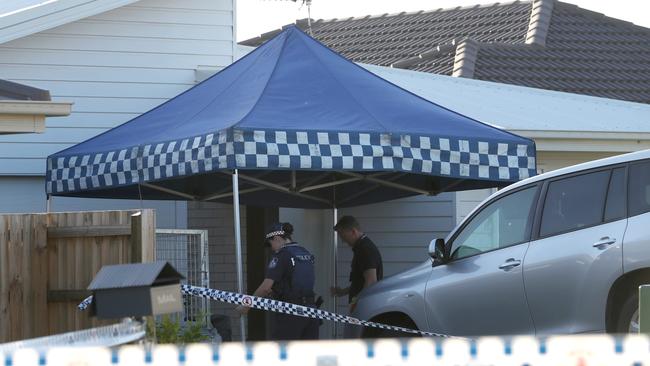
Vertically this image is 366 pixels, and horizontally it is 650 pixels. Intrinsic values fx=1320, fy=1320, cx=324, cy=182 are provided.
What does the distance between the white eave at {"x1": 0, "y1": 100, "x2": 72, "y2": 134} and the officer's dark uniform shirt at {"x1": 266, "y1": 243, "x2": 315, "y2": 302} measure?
85.3 inches

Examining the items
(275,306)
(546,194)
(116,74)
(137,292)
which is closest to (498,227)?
(546,194)

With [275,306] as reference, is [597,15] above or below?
above

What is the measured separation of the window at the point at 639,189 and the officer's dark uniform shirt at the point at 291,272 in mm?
3283

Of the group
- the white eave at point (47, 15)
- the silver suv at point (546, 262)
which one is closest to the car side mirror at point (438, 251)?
the silver suv at point (546, 262)

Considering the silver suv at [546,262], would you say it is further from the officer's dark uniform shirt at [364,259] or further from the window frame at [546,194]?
the officer's dark uniform shirt at [364,259]

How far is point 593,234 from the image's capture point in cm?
902

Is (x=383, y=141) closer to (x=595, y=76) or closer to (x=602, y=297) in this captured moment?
(x=602, y=297)

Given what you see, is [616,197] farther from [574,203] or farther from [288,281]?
[288,281]

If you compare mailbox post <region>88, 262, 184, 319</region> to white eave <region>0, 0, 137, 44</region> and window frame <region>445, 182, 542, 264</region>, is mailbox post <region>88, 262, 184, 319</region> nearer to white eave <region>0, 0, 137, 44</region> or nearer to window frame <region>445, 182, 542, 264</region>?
window frame <region>445, 182, 542, 264</region>

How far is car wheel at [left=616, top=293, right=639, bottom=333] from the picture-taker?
874cm

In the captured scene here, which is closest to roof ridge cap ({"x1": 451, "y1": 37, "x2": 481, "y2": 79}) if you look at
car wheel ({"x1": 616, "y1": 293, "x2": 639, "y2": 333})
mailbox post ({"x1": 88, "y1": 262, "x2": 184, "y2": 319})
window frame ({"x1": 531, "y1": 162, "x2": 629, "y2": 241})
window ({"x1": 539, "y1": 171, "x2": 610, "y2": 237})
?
window frame ({"x1": 531, "y1": 162, "x2": 629, "y2": 241})

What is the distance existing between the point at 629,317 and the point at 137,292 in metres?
4.40

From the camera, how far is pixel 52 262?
9828 millimetres

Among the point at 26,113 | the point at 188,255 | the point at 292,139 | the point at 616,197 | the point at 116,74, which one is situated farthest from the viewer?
the point at 116,74
